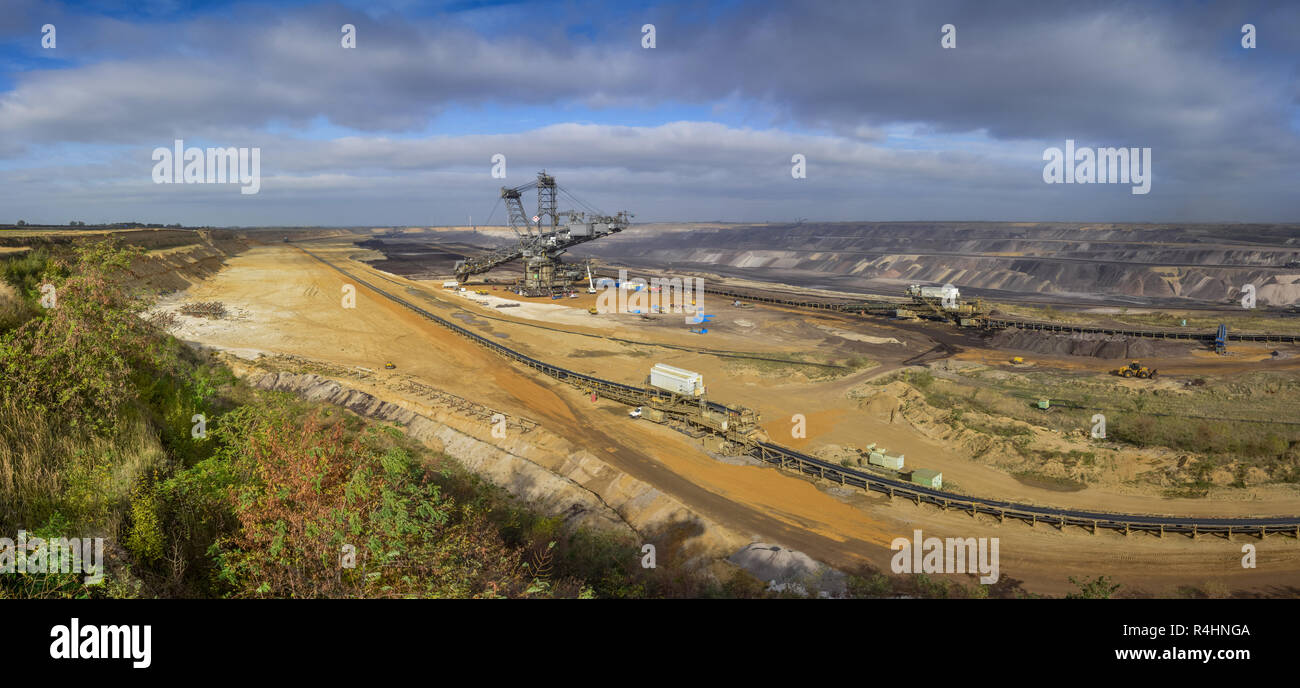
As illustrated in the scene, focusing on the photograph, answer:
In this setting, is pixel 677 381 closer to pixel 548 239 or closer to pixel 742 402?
pixel 742 402

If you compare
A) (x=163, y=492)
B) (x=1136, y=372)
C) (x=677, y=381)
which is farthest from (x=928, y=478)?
(x=1136, y=372)

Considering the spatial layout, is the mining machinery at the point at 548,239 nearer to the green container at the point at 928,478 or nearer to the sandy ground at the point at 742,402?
the sandy ground at the point at 742,402

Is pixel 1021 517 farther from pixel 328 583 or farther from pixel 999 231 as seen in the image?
pixel 999 231

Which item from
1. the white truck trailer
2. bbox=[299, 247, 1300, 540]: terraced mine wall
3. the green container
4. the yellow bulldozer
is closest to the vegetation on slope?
bbox=[299, 247, 1300, 540]: terraced mine wall

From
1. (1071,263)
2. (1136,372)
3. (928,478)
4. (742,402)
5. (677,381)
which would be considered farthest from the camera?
(1071,263)
